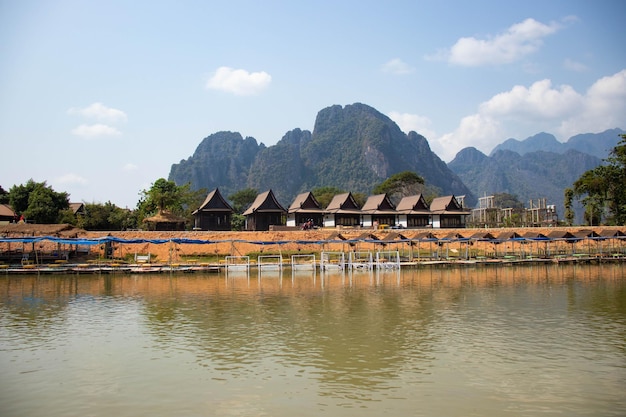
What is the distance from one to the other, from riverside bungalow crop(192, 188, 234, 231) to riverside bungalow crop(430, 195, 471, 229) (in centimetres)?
2250

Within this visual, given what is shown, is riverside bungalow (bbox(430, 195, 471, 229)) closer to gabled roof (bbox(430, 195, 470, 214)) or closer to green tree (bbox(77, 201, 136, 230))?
gabled roof (bbox(430, 195, 470, 214))

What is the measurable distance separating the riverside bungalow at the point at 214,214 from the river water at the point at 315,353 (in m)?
26.2

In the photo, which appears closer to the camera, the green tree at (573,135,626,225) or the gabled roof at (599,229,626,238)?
the gabled roof at (599,229,626,238)

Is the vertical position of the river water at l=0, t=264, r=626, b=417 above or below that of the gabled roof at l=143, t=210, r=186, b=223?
below

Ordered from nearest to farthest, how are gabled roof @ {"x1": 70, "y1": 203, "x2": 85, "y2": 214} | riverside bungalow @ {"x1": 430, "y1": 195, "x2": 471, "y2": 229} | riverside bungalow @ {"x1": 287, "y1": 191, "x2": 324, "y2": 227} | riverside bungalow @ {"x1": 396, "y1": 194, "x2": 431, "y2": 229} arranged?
riverside bungalow @ {"x1": 287, "y1": 191, "x2": 324, "y2": 227}
riverside bungalow @ {"x1": 430, "y1": 195, "x2": 471, "y2": 229}
riverside bungalow @ {"x1": 396, "y1": 194, "x2": 431, "y2": 229}
gabled roof @ {"x1": 70, "y1": 203, "x2": 85, "y2": 214}

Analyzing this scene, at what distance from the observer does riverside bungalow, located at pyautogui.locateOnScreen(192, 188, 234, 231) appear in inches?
2044

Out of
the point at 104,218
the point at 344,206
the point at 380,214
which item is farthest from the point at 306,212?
the point at 104,218

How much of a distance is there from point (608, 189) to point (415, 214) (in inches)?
890

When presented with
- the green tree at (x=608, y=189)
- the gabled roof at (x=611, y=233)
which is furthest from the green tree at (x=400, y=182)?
the gabled roof at (x=611, y=233)

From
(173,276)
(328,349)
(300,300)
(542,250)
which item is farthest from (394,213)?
(328,349)

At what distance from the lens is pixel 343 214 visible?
5622 centimetres

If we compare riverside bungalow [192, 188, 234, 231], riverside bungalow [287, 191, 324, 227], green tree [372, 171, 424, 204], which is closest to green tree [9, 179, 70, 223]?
riverside bungalow [192, 188, 234, 231]

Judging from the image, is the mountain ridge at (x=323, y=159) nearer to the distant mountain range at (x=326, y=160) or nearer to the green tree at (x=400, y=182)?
the distant mountain range at (x=326, y=160)

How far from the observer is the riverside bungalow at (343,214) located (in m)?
55.9
